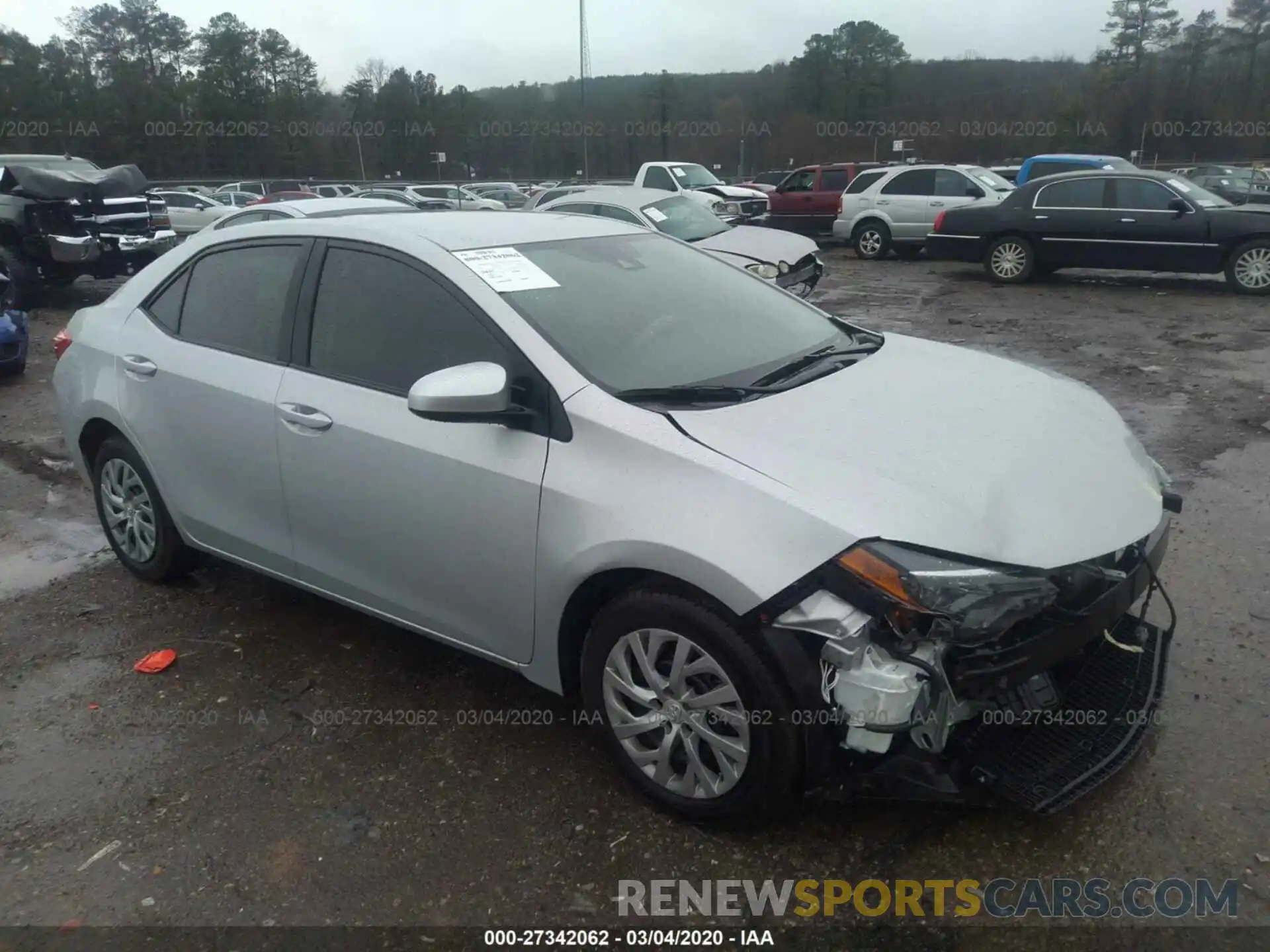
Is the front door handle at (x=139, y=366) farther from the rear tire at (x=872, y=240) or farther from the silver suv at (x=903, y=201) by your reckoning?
the rear tire at (x=872, y=240)

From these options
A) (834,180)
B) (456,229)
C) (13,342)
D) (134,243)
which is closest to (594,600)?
(456,229)

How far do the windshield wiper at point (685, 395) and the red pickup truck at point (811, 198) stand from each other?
57.9 ft

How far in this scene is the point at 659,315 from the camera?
324cm

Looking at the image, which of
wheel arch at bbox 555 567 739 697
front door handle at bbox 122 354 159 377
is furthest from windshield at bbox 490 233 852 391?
front door handle at bbox 122 354 159 377

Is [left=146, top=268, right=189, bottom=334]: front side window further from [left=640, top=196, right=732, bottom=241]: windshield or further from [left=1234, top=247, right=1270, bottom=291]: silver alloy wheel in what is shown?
[left=1234, top=247, right=1270, bottom=291]: silver alloy wheel

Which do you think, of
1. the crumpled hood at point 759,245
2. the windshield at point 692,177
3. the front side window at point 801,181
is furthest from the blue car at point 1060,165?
the crumpled hood at point 759,245

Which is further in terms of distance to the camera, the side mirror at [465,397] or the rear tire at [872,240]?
the rear tire at [872,240]

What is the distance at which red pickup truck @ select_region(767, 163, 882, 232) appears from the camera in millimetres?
19688

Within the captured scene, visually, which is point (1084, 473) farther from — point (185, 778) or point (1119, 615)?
point (185, 778)

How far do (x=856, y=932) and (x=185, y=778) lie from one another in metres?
2.09

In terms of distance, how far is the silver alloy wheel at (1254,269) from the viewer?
11531 millimetres

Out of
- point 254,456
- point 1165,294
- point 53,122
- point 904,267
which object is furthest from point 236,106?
point 254,456

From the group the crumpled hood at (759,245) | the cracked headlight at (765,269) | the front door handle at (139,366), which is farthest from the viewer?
the crumpled hood at (759,245)

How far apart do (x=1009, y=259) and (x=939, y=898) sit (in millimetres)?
12825
